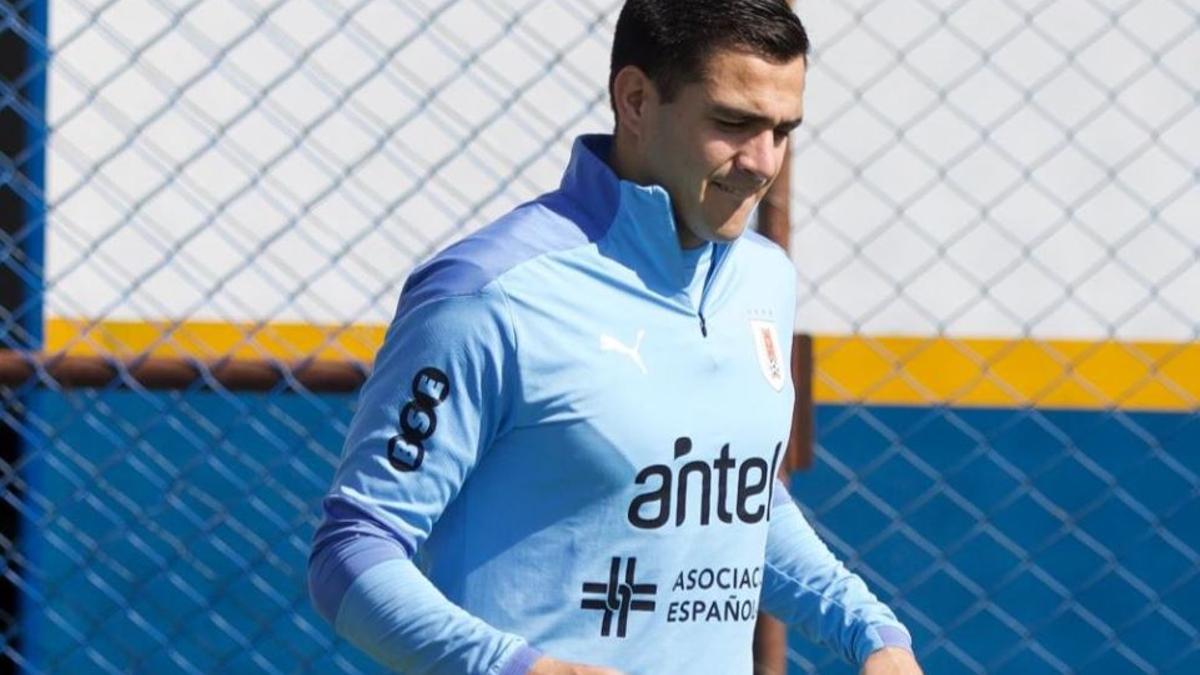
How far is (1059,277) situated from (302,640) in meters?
1.67

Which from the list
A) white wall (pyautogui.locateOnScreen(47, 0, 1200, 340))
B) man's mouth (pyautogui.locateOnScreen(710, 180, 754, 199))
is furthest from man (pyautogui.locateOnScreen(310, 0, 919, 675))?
white wall (pyautogui.locateOnScreen(47, 0, 1200, 340))

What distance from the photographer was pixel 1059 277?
13.0 feet

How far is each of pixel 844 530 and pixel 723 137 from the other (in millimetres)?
1955

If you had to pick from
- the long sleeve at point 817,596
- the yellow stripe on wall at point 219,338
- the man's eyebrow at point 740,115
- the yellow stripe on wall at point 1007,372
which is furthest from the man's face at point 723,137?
the yellow stripe on wall at point 219,338

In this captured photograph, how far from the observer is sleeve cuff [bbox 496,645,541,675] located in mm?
2092

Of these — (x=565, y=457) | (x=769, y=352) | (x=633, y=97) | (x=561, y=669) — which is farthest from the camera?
(x=769, y=352)

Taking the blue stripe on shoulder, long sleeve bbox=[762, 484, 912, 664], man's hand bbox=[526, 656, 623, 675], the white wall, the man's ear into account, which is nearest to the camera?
man's hand bbox=[526, 656, 623, 675]

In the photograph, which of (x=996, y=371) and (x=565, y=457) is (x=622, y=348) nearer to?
(x=565, y=457)

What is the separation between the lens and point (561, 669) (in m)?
2.10

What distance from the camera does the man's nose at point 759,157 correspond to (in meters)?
2.27

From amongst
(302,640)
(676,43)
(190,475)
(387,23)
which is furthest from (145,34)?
(676,43)

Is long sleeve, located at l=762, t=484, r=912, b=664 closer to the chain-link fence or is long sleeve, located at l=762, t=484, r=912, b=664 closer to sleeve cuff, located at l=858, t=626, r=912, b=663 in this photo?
sleeve cuff, located at l=858, t=626, r=912, b=663

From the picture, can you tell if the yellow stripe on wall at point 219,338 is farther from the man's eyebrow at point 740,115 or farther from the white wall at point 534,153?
the man's eyebrow at point 740,115

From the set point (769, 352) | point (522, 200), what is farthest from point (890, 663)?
point (522, 200)
